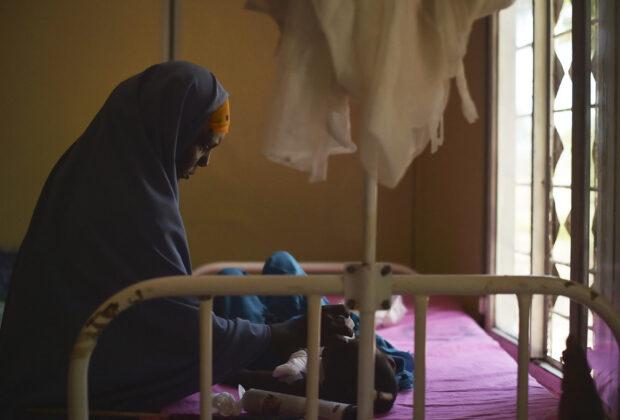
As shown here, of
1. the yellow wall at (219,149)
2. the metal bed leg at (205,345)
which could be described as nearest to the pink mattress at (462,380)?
the metal bed leg at (205,345)

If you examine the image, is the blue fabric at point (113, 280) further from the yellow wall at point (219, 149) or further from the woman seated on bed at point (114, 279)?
the yellow wall at point (219, 149)

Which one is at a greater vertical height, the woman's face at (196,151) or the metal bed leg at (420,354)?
the woman's face at (196,151)

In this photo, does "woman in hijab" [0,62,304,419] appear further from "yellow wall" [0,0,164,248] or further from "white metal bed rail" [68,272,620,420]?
"yellow wall" [0,0,164,248]

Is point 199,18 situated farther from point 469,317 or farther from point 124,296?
point 124,296

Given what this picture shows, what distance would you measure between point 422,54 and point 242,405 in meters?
0.81

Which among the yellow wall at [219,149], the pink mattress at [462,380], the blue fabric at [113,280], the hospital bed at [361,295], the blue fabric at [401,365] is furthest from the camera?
the yellow wall at [219,149]

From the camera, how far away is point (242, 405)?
145 centimetres

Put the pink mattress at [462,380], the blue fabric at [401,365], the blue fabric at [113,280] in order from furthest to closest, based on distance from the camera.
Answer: the blue fabric at [401,365]
the pink mattress at [462,380]
the blue fabric at [113,280]

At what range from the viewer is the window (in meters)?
1.69

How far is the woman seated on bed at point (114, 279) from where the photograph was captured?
1389 mm

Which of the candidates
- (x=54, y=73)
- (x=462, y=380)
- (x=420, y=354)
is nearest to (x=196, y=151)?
(x=420, y=354)

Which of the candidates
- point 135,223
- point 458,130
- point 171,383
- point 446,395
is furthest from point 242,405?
point 458,130

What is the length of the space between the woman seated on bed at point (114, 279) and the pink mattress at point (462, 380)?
0.14m

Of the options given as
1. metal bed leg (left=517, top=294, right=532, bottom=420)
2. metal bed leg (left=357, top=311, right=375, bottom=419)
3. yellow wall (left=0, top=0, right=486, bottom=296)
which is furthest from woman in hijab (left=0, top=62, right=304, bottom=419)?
yellow wall (left=0, top=0, right=486, bottom=296)
